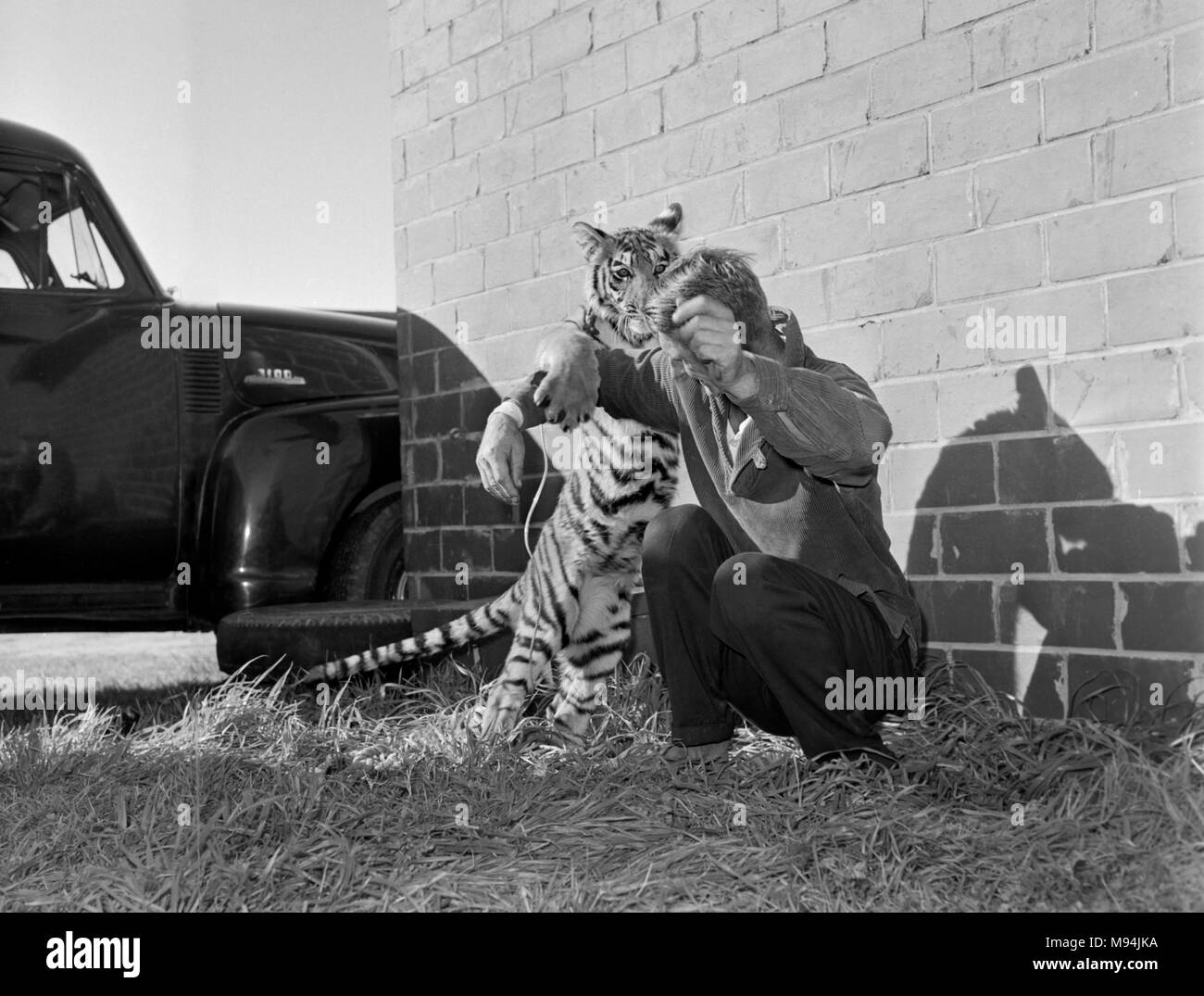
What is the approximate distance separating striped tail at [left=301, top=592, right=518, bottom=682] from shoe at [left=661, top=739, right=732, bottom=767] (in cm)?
112

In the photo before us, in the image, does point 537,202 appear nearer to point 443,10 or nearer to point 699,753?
point 443,10

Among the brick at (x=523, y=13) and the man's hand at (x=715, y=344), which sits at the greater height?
the brick at (x=523, y=13)

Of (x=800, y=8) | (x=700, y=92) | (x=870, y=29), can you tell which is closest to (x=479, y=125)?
(x=700, y=92)

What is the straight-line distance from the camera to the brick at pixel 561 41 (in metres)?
4.20

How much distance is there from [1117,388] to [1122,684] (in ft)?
2.31

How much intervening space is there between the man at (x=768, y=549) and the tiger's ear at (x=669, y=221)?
74cm

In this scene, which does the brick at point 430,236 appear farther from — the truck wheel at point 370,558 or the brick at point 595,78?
the truck wheel at point 370,558

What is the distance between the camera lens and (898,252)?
3.30 metres

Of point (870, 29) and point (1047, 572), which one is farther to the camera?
point (870, 29)

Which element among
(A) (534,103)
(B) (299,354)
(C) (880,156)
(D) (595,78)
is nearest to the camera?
(C) (880,156)

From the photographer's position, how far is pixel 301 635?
4.16 meters

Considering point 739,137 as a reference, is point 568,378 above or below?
below

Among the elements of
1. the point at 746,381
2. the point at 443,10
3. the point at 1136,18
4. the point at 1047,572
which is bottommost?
the point at 1047,572

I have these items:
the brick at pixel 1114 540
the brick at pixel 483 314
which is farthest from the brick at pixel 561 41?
the brick at pixel 1114 540
